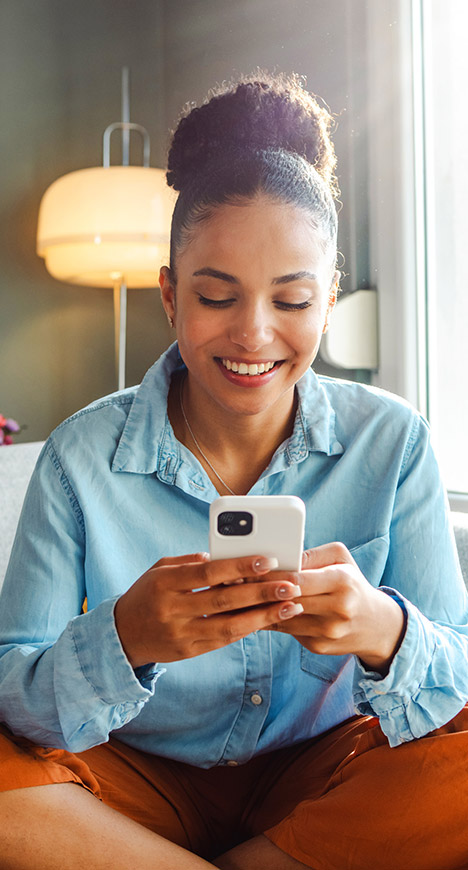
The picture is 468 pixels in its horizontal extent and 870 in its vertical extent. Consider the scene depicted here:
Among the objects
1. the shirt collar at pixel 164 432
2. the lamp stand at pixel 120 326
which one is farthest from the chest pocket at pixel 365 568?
the lamp stand at pixel 120 326

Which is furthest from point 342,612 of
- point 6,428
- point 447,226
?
point 6,428

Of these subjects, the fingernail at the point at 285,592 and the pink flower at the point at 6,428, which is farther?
the pink flower at the point at 6,428

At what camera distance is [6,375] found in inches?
98.2

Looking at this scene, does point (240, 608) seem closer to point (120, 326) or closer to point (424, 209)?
point (424, 209)

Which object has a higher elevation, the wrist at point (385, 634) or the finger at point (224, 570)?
the finger at point (224, 570)

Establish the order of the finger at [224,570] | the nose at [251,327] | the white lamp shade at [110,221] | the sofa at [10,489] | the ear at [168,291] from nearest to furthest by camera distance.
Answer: the finger at [224,570]
the nose at [251,327]
the ear at [168,291]
the sofa at [10,489]
the white lamp shade at [110,221]

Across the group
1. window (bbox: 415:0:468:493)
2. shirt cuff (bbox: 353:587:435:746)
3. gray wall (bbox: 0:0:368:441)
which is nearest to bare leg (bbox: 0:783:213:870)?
shirt cuff (bbox: 353:587:435:746)

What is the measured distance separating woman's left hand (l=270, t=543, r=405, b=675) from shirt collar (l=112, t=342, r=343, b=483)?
0.87 ft

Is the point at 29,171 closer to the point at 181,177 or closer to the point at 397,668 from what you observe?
the point at 181,177

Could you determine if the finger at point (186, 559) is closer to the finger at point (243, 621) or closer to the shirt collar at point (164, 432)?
the finger at point (243, 621)

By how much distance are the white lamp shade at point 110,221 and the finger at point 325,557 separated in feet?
4.90

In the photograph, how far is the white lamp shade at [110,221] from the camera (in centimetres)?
211

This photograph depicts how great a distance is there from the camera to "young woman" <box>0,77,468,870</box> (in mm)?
778

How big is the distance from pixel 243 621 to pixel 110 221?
1595 mm
